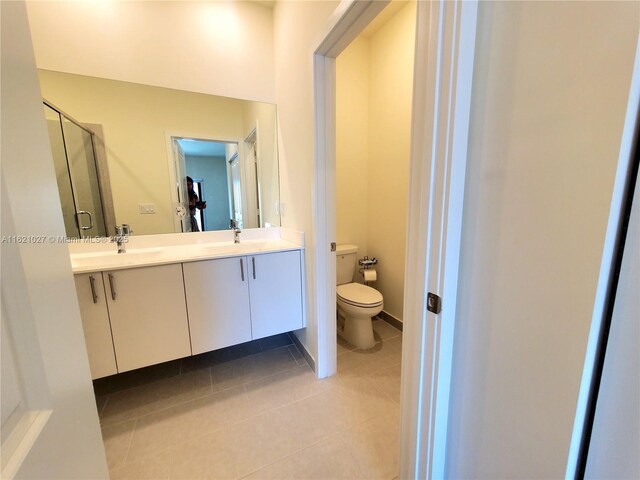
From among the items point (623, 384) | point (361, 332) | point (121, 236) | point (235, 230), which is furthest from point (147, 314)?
point (623, 384)

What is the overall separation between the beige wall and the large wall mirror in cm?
75

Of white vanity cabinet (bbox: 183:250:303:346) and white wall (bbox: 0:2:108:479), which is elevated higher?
white wall (bbox: 0:2:108:479)

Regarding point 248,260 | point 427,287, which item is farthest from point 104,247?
point 427,287

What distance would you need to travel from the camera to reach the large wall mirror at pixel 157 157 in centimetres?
162

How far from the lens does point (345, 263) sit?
2488mm

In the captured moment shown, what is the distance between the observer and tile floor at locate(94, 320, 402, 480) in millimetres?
1225

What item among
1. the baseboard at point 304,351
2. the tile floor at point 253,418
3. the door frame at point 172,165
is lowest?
the tile floor at point 253,418

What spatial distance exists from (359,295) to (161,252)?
4.88 feet

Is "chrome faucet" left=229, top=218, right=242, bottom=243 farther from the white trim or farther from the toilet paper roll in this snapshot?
the white trim

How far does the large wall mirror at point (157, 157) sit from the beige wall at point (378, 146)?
2.46 ft

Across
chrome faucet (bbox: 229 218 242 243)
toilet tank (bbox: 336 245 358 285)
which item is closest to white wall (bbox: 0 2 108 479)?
chrome faucet (bbox: 229 218 242 243)

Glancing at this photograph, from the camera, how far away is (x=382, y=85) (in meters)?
2.32

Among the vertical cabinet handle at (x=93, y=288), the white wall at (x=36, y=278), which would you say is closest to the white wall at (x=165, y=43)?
the vertical cabinet handle at (x=93, y=288)

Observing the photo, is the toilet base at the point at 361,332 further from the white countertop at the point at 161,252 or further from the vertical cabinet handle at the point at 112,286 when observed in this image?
the vertical cabinet handle at the point at 112,286
